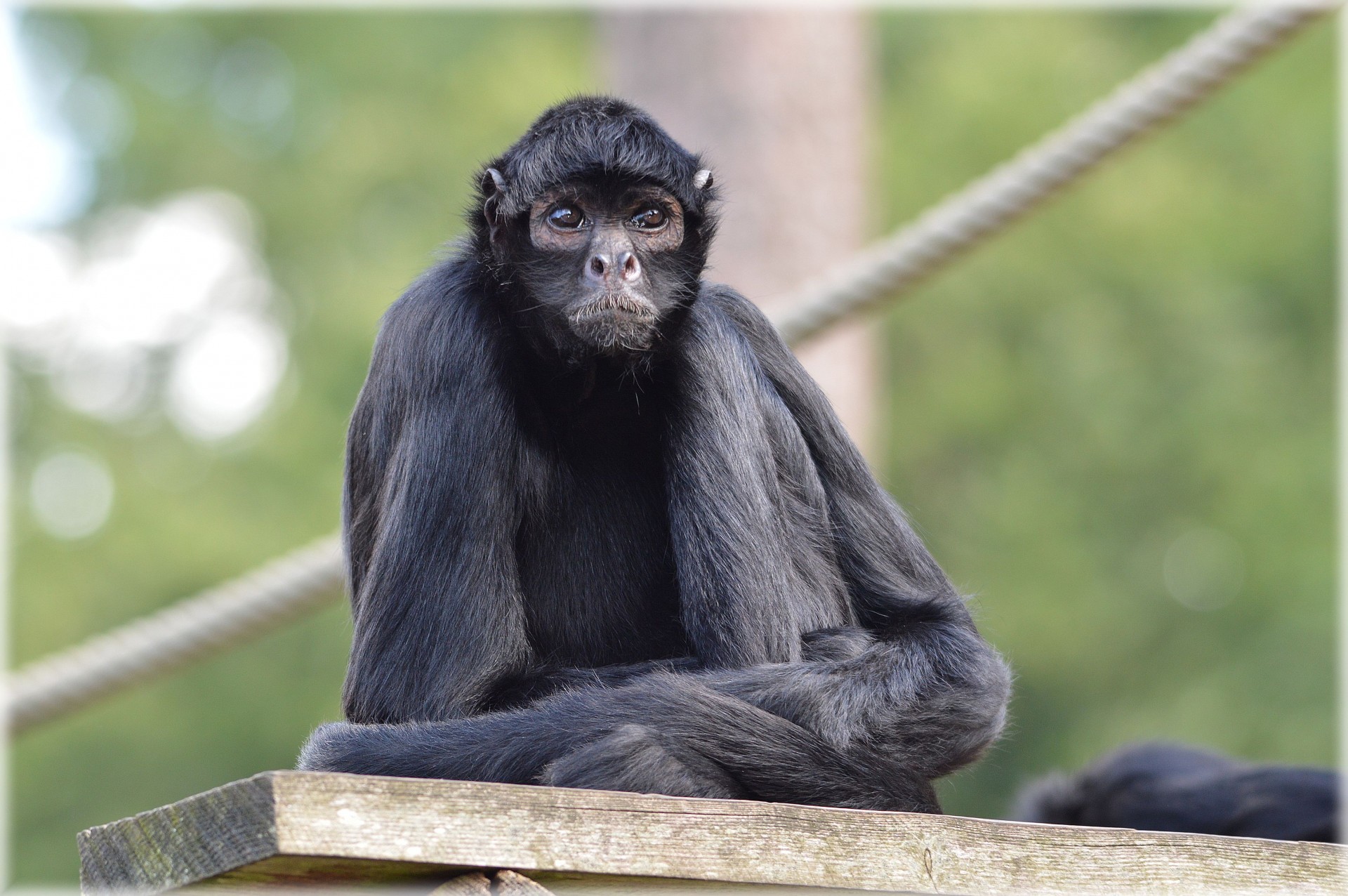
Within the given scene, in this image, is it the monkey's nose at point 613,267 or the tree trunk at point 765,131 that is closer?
the monkey's nose at point 613,267

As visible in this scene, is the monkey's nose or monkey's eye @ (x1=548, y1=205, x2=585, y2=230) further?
monkey's eye @ (x1=548, y1=205, x2=585, y2=230)

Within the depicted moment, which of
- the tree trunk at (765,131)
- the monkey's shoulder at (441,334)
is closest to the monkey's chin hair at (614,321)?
the monkey's shoulder at (441,334)

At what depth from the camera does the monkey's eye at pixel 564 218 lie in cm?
480

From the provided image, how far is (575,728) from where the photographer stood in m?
3.88

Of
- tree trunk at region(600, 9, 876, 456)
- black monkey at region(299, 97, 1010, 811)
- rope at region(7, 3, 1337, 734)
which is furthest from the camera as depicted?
tree trunk at region(600, 9, 876, 456)

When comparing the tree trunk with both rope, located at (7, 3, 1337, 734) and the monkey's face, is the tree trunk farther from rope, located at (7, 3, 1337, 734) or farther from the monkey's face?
the monkey's face

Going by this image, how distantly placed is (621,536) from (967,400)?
16.2 meters

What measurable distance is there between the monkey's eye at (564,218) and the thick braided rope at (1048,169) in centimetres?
232

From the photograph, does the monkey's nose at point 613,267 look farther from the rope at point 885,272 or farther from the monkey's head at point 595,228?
the rope at point 885,272

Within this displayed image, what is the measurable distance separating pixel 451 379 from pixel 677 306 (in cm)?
77

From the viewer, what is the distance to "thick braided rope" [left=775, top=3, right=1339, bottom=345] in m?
7.02

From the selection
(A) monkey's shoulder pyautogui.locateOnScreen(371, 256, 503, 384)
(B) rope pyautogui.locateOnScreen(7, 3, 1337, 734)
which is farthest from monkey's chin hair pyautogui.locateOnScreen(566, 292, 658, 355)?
(B) rope pyautogui.locateOnScreen(7, 3, 1337, 734)

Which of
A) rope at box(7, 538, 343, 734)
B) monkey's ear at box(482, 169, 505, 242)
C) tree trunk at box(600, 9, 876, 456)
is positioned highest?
tree trunk at box(600, 9, 876, 456)

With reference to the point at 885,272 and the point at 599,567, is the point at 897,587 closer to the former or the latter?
the point at 599,567
